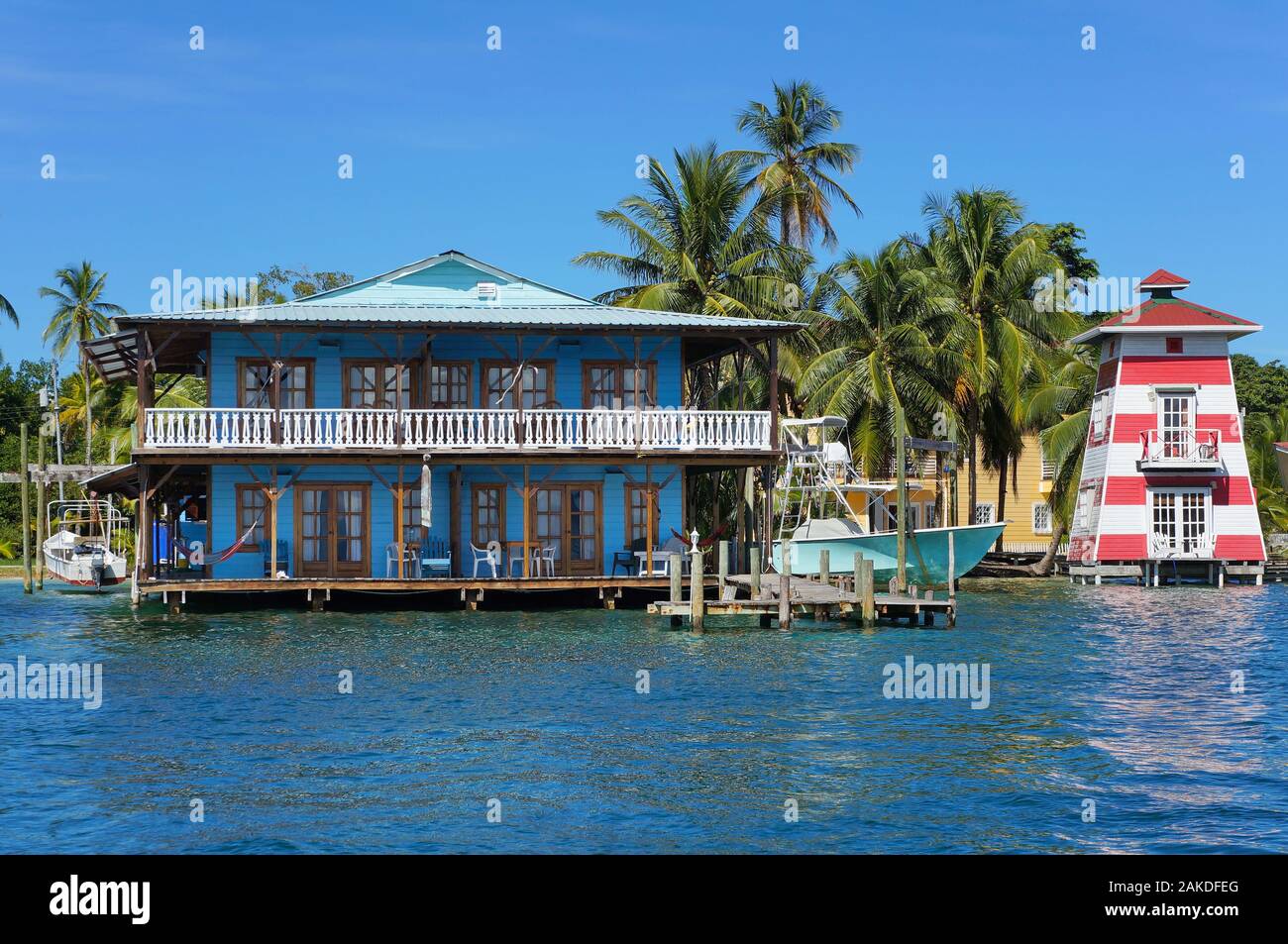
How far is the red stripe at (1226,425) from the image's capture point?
4169 cm

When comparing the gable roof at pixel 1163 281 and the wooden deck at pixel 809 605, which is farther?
the gable roof at pixel 1163 281

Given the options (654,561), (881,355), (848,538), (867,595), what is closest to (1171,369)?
(881,355)

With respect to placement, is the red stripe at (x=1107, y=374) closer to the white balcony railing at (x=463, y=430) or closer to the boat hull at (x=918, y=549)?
the boat hull at (x=918, y=549)

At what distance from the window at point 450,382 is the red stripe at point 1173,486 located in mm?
20279

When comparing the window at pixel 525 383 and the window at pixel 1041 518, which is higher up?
the window at pixel 525 383

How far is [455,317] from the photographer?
30656 millimetres

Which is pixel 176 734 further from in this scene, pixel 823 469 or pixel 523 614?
pixel 823 469

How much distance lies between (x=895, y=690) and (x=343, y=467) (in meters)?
16.0

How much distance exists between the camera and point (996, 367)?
151 feet

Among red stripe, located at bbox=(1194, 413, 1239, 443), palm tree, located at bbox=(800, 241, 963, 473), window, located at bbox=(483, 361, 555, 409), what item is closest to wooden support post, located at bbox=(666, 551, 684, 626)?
window, located at bbox=(483, 361, 555, 409)

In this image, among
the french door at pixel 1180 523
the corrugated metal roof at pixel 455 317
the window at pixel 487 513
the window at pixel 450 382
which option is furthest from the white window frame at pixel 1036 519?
the window at pixel 450 382

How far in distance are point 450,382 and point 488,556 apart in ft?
13.8

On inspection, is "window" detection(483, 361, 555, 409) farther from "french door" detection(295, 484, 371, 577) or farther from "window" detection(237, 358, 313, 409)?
"window" detection(237, 358, 313, 409)

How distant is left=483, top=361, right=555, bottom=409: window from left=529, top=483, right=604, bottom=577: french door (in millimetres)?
2063
